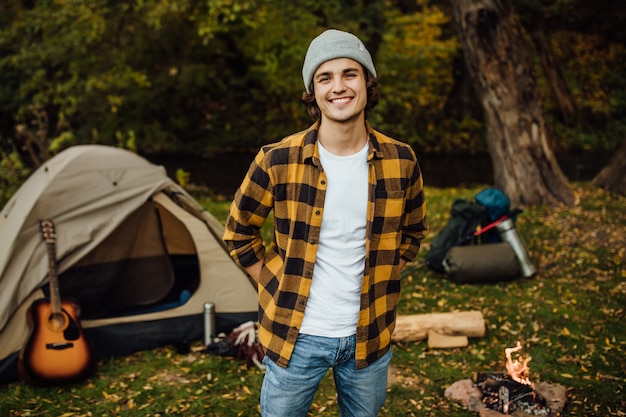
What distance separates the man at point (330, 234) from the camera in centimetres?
196

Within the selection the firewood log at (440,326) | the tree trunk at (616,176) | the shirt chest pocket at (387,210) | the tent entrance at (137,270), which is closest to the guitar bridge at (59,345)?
the tent entrance at (137,270)

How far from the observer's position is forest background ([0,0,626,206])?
11.4 meters

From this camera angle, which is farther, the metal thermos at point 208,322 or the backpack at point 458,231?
the backpack at point 458,231

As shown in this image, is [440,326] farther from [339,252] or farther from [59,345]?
[59,345]

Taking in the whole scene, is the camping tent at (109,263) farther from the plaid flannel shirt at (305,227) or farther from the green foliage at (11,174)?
the green foliage at (11,174)

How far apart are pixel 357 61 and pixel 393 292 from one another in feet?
2.72

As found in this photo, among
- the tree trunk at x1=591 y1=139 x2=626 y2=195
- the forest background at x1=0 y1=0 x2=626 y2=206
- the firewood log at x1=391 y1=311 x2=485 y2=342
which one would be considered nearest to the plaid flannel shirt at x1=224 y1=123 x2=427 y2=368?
the firewood log at x1=391 y1=311 x2=485 y2=342

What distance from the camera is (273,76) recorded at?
565 inches

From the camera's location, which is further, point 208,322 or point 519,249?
point 519,249

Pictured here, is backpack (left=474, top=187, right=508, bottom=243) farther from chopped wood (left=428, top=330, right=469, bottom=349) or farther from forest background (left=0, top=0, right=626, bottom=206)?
forest background (left=0, top=0, right=626, bottom=206)

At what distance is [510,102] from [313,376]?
5412 millimetres

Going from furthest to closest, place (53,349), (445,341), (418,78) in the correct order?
(418,78) → (445,341) → (53,349)

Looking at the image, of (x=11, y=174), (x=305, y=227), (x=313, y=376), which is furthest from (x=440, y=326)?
(x=11, y=174)

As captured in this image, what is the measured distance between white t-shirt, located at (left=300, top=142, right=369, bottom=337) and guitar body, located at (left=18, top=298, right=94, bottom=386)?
2.40 metres
